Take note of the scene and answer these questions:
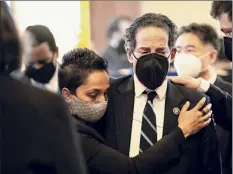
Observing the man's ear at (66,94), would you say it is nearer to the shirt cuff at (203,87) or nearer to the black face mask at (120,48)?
the shirt cuff at (203,87)

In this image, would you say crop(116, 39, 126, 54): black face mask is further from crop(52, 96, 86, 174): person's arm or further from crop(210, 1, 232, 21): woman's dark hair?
crop(52, 96, 86, 174): person's arm

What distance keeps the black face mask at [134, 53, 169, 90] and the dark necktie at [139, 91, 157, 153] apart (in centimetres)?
7

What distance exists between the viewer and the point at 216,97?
173cm

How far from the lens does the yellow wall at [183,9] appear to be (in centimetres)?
455

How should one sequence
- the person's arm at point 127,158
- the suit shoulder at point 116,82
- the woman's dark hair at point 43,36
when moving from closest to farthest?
the person's arm at point 127,158, the suit shoulder at point 116,82, the woman's dark hair at point 43,36

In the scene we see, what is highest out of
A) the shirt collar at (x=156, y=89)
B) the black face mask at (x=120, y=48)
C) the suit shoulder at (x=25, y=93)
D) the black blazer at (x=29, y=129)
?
the suit shoulder at (x=25, y=93)

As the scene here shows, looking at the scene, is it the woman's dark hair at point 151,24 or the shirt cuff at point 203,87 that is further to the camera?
the shirt cuff at point 203,87

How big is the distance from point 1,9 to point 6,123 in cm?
23

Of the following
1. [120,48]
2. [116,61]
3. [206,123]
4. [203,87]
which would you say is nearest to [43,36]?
[203,87]

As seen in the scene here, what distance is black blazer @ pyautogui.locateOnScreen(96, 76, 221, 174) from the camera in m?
1.50

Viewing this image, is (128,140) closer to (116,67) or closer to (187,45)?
(187,45)

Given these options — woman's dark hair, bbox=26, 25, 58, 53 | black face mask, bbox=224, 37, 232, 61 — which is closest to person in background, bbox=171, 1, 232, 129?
black face mask, bbox=224, 37, 232, 61

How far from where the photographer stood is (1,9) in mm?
888

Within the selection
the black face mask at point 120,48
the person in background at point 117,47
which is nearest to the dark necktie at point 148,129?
the person in background at point 117,47
